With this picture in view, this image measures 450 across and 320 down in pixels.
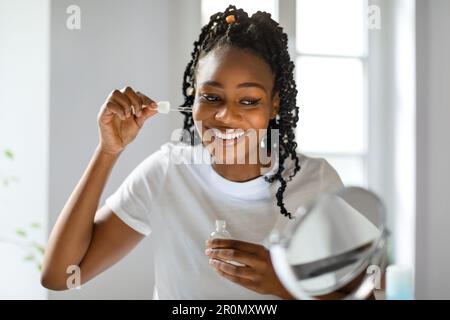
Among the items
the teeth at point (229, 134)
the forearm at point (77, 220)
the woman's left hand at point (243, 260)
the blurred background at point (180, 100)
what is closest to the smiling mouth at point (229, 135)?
the teeth at point (229, 134)

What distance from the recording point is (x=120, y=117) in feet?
1.87

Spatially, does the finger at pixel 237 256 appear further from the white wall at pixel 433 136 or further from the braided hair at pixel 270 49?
the white wall at pixel 433 136

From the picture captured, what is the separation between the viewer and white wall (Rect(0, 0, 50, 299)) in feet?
3.28

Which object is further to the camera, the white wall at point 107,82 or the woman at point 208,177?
the white wall at point 107,82

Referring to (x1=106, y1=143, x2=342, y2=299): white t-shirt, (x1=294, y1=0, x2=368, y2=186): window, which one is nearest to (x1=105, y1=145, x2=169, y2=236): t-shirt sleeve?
(x1=106, y1=143, x2=342, y2=299): white t-shirt

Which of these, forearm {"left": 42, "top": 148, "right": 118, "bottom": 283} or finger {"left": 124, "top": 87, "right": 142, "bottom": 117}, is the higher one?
finger {"left": 124, "top": 87, "right": 142, "bottom": 117}

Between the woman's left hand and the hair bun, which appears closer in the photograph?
the woman's left hand

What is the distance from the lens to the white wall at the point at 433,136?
3.31 ft

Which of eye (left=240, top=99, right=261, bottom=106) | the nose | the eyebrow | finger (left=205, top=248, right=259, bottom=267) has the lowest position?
finger (left=205, top=248, right=259, bottom=267)

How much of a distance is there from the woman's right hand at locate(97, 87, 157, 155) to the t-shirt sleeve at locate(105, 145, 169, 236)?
0.09 meters

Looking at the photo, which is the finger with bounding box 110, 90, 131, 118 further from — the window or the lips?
the window

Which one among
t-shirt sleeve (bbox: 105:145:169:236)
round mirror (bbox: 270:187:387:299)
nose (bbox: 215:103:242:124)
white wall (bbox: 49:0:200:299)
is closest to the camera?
round mirror (bbox: 270:187:387:299)

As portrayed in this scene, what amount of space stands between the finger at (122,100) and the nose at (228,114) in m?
0.09
